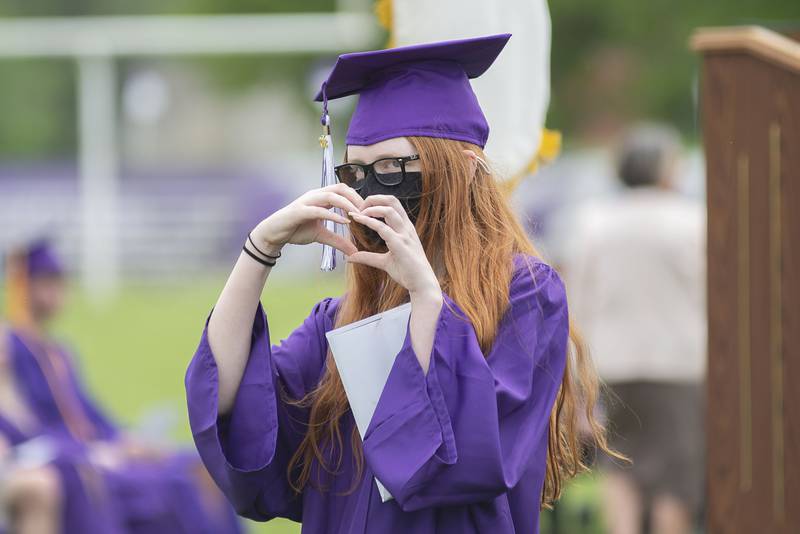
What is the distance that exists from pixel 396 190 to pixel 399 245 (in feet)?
0.54

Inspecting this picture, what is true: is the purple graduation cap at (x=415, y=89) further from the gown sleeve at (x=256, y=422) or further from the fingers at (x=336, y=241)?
the gown sleeve at (x=256, y=422)

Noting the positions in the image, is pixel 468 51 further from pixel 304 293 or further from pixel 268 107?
pixel 268 107

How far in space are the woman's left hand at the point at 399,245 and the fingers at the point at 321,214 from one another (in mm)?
37

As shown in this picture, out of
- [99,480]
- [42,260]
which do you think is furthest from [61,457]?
[42,260]

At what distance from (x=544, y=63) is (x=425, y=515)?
1.38 meters

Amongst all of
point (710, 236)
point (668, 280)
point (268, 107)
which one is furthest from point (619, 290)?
point (268, 107)

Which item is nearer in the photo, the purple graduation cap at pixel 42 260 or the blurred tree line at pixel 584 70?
the purple graduation cap at pixel 42 260

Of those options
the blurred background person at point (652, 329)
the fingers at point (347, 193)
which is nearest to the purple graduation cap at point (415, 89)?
the fingers at point (347, 193)

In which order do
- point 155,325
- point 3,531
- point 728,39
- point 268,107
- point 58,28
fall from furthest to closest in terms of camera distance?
1. point 268,107
2. point 58,28
3. point 155,325
4. point 3,531
5. point 728,39

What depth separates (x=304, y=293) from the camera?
19812 mm

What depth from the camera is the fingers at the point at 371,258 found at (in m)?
2.13

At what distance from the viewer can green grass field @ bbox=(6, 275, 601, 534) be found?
7311 millimetres

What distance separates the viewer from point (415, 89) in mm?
2264

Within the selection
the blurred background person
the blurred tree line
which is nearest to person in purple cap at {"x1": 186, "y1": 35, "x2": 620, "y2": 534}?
the blurred background person
